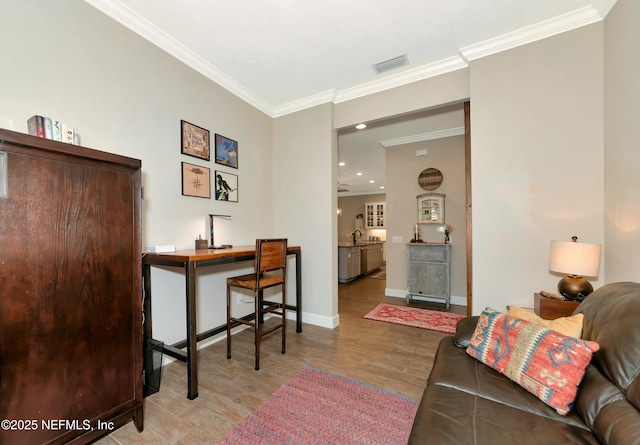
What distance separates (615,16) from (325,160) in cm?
250

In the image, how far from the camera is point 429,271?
4.24m

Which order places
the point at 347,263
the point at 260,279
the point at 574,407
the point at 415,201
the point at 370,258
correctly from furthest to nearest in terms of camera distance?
the point at 370,258 → the point at 347,263 → the point at 415,201 → the point at 260,279 → the point at 574,407

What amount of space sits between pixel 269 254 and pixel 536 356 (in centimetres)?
187

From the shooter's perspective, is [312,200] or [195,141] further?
[312,200]

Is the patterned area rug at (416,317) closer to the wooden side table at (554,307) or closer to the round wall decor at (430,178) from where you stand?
the wooden side table at (554,307)

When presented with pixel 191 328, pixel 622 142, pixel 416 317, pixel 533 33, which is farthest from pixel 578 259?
pixel 191 328

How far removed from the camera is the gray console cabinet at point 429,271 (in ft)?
13.5

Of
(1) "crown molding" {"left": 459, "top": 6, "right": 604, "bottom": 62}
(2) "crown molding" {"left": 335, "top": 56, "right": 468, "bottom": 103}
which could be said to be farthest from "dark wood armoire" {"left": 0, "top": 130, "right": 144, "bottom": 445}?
(1) "crown molding" {"left": 459, "top": 6, "right": 604, "bottom": 62}

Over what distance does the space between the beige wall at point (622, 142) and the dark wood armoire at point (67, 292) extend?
9.76 feet

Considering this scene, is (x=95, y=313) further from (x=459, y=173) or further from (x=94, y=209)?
(x=459, y=173)

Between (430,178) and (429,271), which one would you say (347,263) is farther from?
(430,178)

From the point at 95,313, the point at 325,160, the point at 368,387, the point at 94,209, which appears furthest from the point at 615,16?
the point at 95,313

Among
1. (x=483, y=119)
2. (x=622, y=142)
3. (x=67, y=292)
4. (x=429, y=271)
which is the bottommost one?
(x=429, y=271)

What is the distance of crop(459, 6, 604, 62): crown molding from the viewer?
6.45ft
